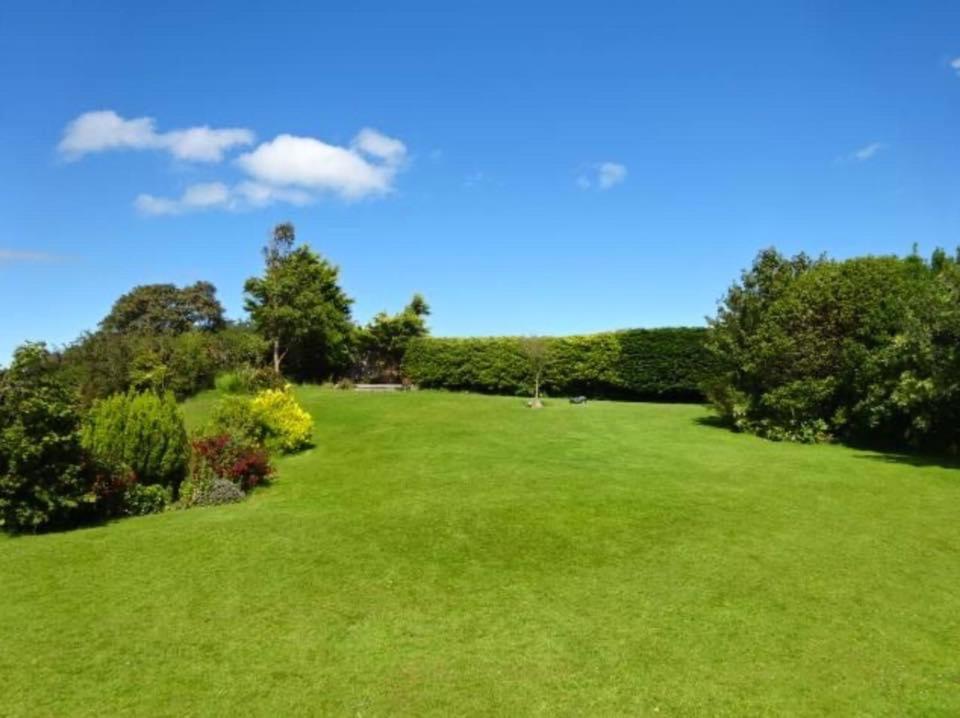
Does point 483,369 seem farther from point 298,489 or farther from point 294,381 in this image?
point 298,489

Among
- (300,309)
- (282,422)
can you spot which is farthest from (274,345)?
(282,422)

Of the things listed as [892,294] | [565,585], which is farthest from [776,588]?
[892,294]

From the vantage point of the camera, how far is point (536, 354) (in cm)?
2869

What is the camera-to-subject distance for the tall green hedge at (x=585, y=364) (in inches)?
1086

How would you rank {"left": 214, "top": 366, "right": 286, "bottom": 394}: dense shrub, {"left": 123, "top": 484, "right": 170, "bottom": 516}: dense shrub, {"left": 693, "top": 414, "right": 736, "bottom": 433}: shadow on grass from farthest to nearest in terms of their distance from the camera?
{"left": 214, "top": 366, "right": 286, "bottom": 394}: dense shrub, {"left": 693, "top": 414, "right": 736, "bottom": 433}: shadow on grass, {"left": 123, "top": 484, "right": 170, "bottom": 516}: dense shrub

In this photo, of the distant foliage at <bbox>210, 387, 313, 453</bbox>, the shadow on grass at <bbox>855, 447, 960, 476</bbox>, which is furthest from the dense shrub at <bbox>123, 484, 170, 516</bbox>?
the shadow on grass at <bbox>855, 447, 960, 476</bbox>

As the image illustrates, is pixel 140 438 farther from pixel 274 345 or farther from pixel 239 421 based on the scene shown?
pixel 274 345

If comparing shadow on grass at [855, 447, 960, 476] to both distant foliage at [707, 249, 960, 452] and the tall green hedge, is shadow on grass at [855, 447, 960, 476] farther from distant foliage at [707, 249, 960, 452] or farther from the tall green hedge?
the tall green hedge

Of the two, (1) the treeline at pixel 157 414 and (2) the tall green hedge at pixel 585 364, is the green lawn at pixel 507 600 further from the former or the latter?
(2) the tall green hedge at pixel 585 364

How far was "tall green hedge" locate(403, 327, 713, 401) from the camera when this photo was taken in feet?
90.5

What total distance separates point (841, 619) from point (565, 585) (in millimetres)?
2682

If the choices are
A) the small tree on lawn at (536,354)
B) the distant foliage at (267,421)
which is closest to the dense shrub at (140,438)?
the distant foliage at (267,421)

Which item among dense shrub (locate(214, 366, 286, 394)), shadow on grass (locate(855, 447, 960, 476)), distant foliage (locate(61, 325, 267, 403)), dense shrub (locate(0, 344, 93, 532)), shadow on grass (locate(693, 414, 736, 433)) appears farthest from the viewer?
distant foliage (locate(61, 325, 267, 403))

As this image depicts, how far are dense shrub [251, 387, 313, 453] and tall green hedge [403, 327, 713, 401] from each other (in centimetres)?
1515
